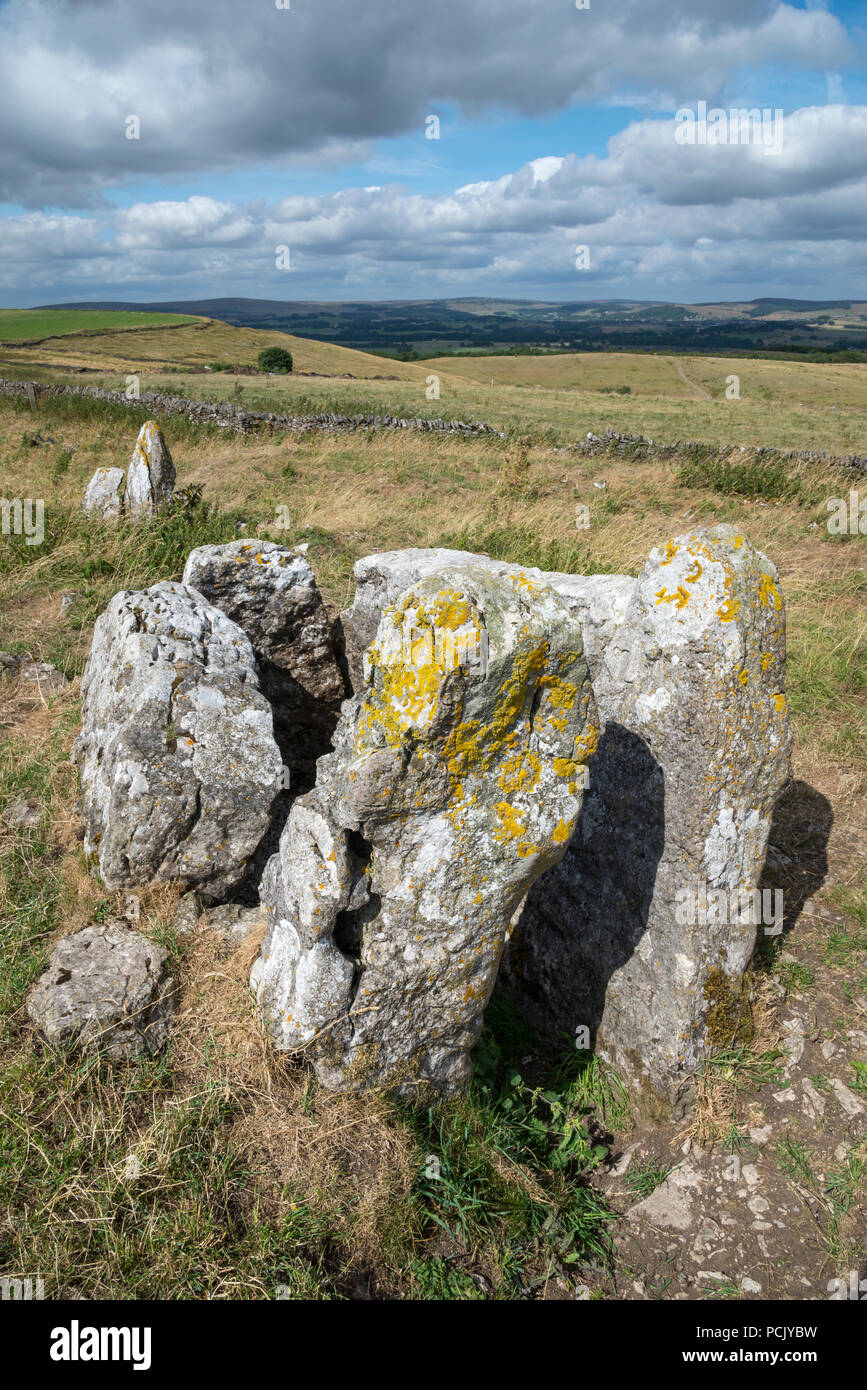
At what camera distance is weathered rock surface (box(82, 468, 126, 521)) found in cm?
1069

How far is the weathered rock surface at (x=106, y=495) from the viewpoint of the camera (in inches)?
421

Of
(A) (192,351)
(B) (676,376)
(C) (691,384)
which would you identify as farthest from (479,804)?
(A) (192,351)

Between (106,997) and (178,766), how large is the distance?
1.22 meters

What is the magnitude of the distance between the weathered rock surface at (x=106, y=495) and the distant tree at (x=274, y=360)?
4793 cm

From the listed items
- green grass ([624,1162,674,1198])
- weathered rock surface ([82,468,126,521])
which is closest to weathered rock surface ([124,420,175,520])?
weathered rock surface ([82,468,126,521])

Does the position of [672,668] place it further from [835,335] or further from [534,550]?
[835,335]

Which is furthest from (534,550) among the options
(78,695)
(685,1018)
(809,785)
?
(685,1018)

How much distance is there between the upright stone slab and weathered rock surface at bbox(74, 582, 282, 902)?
1937mm

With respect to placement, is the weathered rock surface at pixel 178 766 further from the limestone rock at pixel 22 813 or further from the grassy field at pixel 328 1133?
the limestone rock at pixel 22 813

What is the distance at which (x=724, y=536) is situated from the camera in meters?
3.87

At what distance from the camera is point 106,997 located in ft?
11.8

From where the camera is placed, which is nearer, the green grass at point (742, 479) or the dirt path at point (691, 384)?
the green grass at point (742, 479)

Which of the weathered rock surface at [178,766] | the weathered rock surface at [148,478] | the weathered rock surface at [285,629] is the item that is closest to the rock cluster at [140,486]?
the weathered rock surface at [148,478]

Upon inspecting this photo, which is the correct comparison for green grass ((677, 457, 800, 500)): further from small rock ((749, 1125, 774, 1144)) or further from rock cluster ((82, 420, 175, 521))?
small rock ((749, 1125, 774, 1144))
